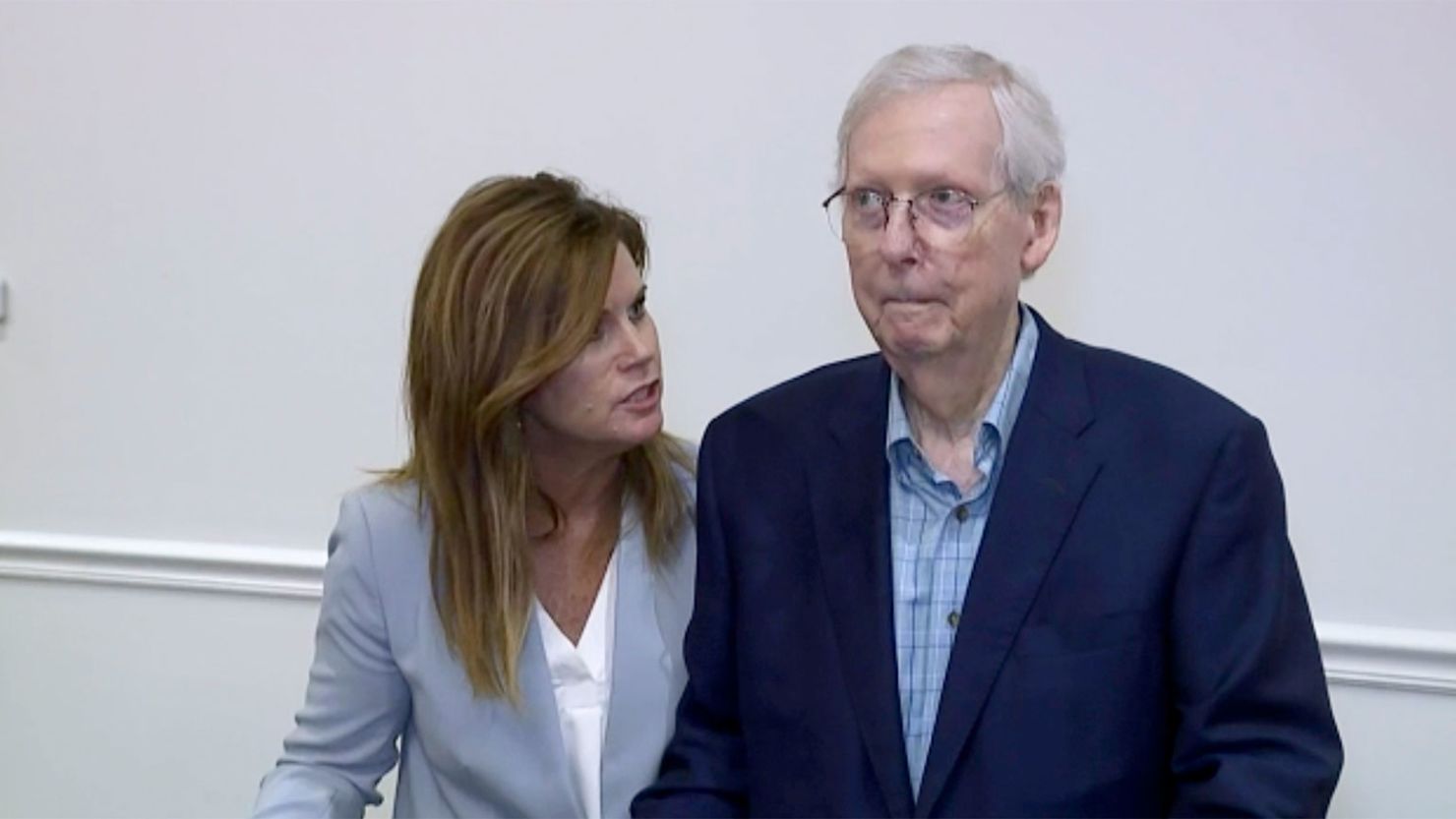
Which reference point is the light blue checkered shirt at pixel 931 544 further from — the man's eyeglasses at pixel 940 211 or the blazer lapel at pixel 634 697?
the blazer lapel at pixel 634 697

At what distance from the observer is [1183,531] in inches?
57.1

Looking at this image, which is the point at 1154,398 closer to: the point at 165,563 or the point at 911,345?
the point at 911,345

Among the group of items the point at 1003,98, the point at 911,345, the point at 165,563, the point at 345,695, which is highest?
the point at 1003,98

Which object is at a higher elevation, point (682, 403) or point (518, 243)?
point (518, 243)

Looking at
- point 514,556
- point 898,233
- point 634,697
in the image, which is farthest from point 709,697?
point 898,233

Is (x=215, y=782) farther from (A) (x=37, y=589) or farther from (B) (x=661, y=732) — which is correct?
(B) (x=661, y=732)

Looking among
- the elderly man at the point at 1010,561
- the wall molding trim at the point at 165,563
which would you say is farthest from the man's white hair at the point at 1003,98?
the wall molding trim at the point at 165,563

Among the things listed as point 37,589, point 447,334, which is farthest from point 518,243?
point 37,589

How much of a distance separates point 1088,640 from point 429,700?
0.78 meters

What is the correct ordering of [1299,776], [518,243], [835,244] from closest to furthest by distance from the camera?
[1299,776]
[518,243]
[835,244]

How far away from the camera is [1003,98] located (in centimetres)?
148

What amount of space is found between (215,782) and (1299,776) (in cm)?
202

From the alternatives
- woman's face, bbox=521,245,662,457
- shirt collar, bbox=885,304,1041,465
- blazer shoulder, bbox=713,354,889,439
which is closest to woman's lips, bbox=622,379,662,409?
woman's face, bbox=521,245,662,457

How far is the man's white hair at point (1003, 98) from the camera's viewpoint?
1.48 meters
